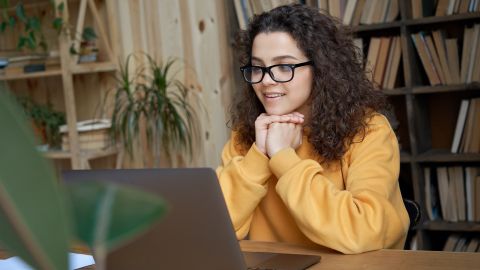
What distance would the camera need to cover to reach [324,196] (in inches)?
64.3

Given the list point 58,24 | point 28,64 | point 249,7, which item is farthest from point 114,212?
point 28,64

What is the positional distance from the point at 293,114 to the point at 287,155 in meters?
0.17

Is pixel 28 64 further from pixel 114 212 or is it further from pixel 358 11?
pixel 114 212

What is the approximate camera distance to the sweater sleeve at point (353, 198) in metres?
1.54

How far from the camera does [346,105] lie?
1883 millimetres

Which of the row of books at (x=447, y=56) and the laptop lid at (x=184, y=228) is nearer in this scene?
the laptop lid at (x=184, y=228)

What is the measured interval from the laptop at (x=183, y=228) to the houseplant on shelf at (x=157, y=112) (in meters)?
2.45

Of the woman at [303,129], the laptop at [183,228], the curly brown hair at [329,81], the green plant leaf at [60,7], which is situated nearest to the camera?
the laptop at [183,228]

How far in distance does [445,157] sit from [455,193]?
0.60 ft

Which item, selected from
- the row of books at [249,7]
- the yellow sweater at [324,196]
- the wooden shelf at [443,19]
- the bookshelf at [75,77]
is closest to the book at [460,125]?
the wooden shelf at [443,19]

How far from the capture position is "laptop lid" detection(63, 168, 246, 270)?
1.08 meters

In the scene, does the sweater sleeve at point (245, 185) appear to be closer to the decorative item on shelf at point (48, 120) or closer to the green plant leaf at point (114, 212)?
the green plant leaf at point (114, 212)

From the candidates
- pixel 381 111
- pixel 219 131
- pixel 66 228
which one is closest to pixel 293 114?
pixel 381 111

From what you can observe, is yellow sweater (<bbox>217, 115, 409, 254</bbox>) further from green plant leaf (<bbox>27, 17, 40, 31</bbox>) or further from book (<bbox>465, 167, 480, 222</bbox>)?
green plant leaf (<bbox>27, 17, 40, 31</bbox>)
